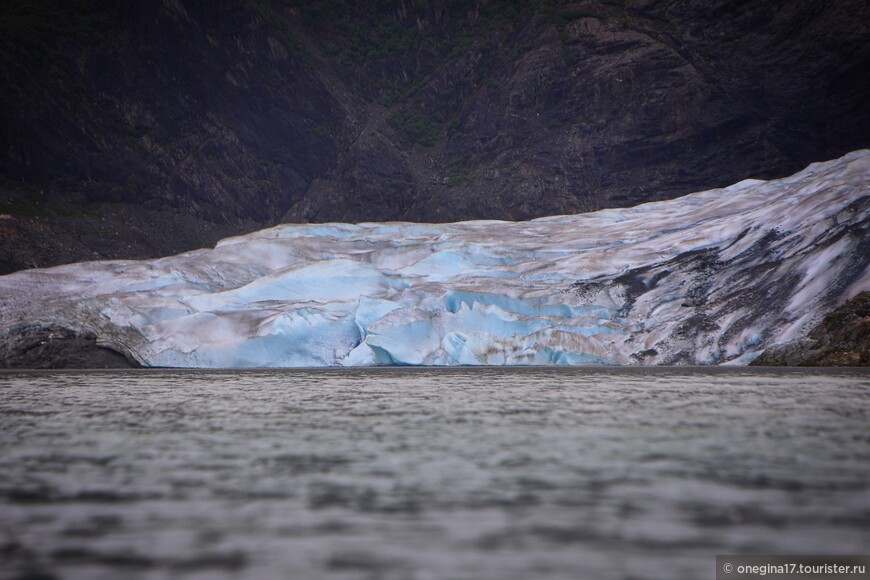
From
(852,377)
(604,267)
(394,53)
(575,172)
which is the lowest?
(852,377)

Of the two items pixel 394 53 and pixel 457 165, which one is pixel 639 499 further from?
pixel 394 53

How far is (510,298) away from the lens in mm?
19703

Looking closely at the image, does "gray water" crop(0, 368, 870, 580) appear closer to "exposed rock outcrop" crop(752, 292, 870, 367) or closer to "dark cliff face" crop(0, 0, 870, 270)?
"exposed rock outcrop" crop(752, 292, 870, 367)

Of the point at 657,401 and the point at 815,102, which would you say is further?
the point at 815,102

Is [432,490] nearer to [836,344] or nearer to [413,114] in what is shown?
[836,344]

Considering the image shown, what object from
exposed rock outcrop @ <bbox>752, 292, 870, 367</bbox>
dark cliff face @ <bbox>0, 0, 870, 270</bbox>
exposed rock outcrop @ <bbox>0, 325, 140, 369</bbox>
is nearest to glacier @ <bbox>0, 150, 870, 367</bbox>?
exposed rock outcrop @ <bbox>0, 325, 140, 369</bbox>

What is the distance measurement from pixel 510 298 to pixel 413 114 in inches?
1742

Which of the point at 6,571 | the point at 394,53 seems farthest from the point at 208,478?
the point at 394,53

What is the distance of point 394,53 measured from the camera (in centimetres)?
6538

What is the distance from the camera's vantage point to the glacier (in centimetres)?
1691

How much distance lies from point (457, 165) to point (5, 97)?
1165 inches

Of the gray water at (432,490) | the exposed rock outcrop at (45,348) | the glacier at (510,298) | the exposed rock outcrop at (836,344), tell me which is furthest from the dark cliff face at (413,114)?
the gray water at (432,490)

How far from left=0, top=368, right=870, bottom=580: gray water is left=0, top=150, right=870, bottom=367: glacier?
10.2 metres

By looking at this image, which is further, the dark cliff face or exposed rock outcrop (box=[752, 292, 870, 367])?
the dark cliff face
